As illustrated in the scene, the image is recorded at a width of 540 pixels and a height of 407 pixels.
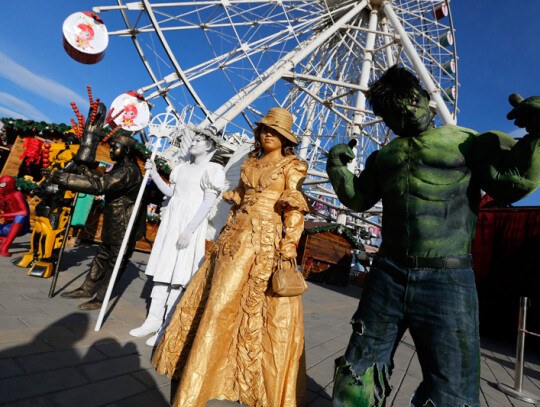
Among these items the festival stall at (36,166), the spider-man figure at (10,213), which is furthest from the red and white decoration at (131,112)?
the spider-man figure at (10,213)

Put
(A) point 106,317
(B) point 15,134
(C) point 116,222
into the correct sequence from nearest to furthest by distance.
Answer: (A) point 106,317 → (C) point 116,222 → (B) point 15,134

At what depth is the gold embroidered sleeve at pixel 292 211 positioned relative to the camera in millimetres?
1848

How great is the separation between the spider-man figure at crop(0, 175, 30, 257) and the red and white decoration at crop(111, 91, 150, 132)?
2.21 metres

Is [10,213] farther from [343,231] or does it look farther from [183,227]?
[343,231]

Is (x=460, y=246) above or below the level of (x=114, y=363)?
above

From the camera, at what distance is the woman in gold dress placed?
1.72m

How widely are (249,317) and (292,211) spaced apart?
30.1 inches

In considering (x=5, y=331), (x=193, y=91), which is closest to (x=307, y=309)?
(x=5, y=331)

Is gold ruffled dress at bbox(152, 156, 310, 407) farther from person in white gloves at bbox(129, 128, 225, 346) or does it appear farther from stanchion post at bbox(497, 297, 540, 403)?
stanchion post at bbox(497, 297, 540, 403)

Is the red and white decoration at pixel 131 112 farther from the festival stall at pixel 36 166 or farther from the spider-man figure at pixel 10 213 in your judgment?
the spider-man figure at pixel 10 213

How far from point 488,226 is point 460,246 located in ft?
24.0

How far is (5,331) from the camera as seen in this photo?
2135 mm

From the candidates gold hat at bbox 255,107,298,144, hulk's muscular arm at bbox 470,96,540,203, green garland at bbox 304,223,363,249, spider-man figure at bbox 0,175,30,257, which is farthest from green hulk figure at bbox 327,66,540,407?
green garland at bbox 304,223,363,249

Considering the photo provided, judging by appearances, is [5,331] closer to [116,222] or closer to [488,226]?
[116,222]
